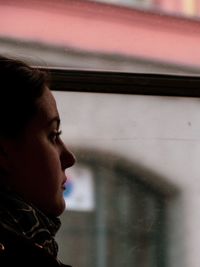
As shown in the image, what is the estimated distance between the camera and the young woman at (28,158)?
1.09 m

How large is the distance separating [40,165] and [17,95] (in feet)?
0.36

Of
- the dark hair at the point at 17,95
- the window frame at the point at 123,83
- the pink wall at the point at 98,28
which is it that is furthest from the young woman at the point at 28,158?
the pink wall at the point at 98,28

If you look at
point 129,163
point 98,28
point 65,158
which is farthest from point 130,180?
point 65,158

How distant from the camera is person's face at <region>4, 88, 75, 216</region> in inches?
43.9

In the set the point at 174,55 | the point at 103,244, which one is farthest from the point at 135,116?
the point at 103,244

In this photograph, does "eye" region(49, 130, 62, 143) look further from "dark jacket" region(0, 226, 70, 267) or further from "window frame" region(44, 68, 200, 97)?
"window frame" region(44, 68, 200, 97)

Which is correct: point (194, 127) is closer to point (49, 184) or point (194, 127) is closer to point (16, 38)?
point (16, 38)

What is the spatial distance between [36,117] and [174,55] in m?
1.17

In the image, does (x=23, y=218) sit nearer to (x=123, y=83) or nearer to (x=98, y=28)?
(x=123, y=83)

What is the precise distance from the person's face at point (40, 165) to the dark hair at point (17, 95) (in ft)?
0.05

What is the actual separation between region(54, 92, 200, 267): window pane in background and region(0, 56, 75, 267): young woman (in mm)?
971

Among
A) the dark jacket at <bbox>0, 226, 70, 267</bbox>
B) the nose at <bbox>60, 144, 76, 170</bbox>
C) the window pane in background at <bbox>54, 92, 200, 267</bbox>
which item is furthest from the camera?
the window pane in background at <bbox>54, 92, 200, 267</bbox>

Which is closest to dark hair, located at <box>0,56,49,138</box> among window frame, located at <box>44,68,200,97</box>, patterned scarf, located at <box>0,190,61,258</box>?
patterned scarf, located at <box>0,190,61,258</box>

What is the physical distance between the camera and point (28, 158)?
112cm
